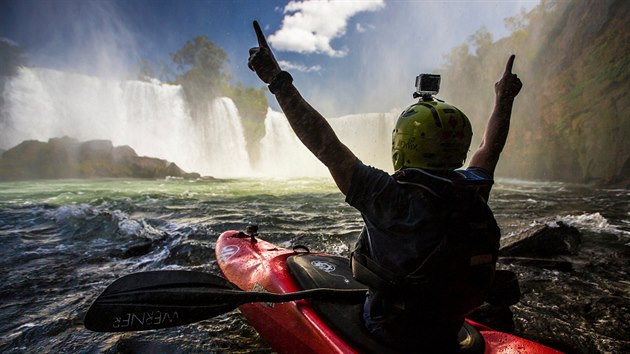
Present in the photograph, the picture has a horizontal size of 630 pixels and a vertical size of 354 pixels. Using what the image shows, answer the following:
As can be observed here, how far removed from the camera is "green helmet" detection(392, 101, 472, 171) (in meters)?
1.45

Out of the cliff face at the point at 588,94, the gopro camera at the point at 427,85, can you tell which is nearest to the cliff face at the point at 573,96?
the cliff face at the point at 588,94

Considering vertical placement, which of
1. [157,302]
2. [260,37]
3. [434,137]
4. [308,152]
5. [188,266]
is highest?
[308,152]

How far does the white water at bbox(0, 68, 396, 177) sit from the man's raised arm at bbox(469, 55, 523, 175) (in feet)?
107

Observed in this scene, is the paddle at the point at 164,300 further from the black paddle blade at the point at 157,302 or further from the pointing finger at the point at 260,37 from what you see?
the pointing finger at the point at 260,37

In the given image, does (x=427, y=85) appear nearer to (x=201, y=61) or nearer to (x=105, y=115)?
(x=105, y=115)

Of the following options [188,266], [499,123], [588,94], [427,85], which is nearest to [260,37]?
[427,85]

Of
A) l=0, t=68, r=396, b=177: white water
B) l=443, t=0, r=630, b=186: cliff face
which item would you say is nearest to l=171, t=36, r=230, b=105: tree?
l=0, t=68, r=396, b=177: white water

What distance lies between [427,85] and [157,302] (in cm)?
198

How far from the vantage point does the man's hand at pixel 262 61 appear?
5.29 feet

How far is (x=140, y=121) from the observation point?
33.7 m

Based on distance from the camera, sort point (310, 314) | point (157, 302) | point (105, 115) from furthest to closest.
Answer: point (105, 115)
point (310, 314)
point (157, 302)

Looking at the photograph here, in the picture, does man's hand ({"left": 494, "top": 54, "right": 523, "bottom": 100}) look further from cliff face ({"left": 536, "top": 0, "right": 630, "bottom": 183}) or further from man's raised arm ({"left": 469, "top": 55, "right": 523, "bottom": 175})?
cliff face ({"left": 536, "top": 0, "right": 630, "bottom": 183})

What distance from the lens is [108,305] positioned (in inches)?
75.0

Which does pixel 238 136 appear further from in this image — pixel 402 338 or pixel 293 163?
pixel 402 338
